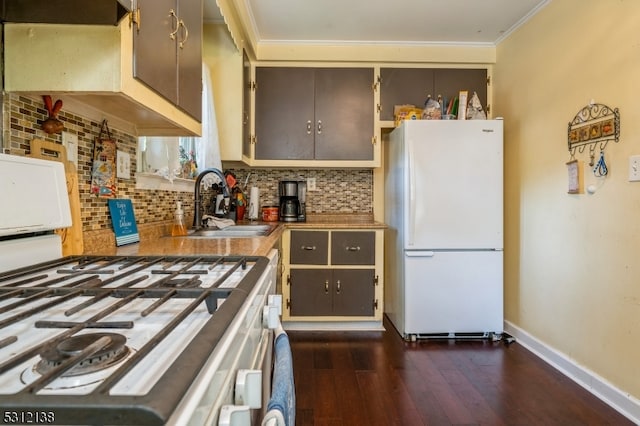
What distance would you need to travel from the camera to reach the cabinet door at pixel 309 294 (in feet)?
9.09

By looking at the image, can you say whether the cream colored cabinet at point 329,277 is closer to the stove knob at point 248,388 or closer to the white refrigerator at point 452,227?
the white refrigerator at point 452,227

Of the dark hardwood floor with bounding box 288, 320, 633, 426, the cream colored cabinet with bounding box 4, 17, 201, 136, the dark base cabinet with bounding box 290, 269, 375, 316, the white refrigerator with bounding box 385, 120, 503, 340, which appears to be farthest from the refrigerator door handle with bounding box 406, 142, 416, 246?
the cream colored cabinet with bounding box 4, 17, 201, 136

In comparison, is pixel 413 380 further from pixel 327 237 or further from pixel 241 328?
pixel 241 328

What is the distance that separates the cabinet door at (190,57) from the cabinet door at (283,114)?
1489 mm

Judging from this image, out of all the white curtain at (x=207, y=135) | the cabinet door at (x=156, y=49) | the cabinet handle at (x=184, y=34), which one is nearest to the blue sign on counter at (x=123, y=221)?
the cabinet door at (x=156, y=49)

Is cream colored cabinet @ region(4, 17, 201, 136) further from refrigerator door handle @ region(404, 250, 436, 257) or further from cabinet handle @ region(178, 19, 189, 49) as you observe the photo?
refrigerator door handle @ region(404, 250, 436, 257)

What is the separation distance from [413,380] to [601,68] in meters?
1.91

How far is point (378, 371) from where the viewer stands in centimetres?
213

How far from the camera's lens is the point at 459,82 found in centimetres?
297

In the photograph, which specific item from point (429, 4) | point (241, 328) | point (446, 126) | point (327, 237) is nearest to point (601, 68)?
point (446, 126)

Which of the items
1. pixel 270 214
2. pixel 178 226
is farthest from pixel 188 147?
pixel 270 214

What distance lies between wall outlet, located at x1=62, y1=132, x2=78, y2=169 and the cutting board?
3 centimetres

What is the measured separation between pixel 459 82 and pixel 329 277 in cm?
189

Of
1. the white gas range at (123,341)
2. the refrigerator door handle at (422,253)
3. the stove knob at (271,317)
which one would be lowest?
the refrigerator door handle at (422,253)
